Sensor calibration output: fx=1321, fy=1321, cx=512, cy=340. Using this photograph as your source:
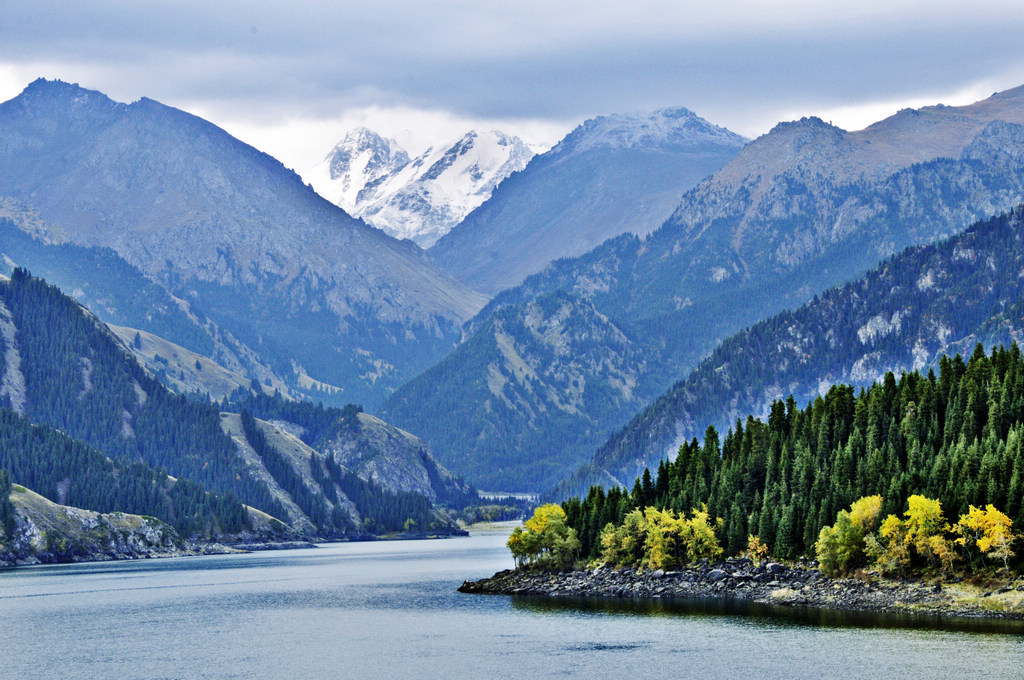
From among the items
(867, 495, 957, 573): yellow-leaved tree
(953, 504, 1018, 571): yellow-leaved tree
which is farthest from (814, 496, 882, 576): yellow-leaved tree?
(953, 504, 1018, 571): yellow-leaved tree

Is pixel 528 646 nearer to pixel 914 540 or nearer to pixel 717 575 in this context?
pixel 717 575

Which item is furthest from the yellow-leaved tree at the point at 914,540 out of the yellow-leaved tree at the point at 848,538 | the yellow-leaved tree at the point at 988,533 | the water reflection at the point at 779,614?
the water reflection at the point at 779,614

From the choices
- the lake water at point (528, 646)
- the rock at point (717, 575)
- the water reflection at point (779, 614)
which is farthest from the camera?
the rock at point (717, 575)

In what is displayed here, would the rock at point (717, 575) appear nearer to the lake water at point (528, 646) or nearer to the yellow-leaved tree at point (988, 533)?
the lake water at point (528, 646)

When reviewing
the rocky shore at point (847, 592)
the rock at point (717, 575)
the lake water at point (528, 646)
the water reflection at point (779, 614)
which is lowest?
the lake water at point (528, 646)

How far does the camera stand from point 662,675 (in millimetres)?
133125

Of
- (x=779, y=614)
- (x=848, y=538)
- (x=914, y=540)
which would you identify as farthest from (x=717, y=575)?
(x=914, y=540)

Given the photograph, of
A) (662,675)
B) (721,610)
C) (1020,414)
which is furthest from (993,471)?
(662,675)

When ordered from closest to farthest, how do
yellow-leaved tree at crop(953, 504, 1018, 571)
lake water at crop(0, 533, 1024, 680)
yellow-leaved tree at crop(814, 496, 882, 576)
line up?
lake water at crop(0, 533, 1024, 680) < yellow-leaved tree at crop(953, 504, 1018, 571) < yellow-leaved tree at crop(814, 496, 882, 576)

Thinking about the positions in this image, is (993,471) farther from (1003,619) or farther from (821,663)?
(821,663)

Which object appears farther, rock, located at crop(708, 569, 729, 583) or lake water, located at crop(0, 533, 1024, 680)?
rock, located at crop(708, 569, 729, 583)

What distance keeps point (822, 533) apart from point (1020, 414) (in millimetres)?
36305

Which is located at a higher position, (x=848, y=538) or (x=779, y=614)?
(x=848, y=538)

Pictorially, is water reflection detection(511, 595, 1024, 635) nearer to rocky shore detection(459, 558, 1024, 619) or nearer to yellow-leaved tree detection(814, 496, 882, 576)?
rocky shore detection(459, 558, 1024, 619)
